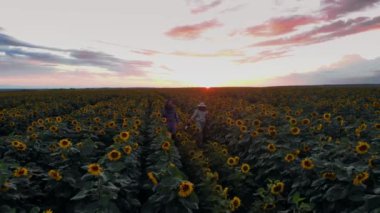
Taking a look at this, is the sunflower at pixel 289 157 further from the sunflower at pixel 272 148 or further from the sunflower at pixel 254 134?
the sunflower at pixel 254 134

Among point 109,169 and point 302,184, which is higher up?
point 109,169

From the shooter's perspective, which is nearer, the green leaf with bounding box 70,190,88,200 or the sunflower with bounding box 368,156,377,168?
the green leaf with bounding box 70,190,88,200

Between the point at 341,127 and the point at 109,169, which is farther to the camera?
the point at 341,127

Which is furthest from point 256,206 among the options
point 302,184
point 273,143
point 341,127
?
point 341,127

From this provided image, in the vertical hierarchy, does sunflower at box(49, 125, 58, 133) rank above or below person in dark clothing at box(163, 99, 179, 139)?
above

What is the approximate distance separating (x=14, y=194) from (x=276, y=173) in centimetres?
504

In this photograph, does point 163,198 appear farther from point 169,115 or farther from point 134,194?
point 169,115

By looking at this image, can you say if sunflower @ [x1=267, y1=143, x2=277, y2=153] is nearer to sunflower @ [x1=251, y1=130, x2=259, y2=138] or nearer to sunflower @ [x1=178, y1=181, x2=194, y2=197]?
sunflower @ [x1=251, y1=130, x2=259, y2=138]

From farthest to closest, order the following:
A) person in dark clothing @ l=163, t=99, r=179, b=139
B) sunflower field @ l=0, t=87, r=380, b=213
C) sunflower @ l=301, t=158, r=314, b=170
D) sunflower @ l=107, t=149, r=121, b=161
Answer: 1. person in dark clothing @ l=163, t=99, r=179, b=139
2. sunflower @ l=301, t=158, r=314, b=170
3. sunflower @ l=107, t=149, r=121, b=161
4. sunflower field @ l=0, t=87, r=380, b=213

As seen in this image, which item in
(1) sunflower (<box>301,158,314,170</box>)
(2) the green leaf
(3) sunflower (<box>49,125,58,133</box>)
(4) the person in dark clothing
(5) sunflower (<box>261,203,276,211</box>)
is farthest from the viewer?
(4) the person in dark clothing

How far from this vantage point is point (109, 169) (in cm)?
520

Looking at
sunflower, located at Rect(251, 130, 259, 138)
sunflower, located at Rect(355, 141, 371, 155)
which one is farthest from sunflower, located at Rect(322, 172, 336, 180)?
sunflower, located at Rect(251, 130, 259, 138)

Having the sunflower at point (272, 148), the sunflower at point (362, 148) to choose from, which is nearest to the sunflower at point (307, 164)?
the sunflower at point (362, 148)

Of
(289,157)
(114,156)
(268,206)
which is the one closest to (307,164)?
(289,157)
